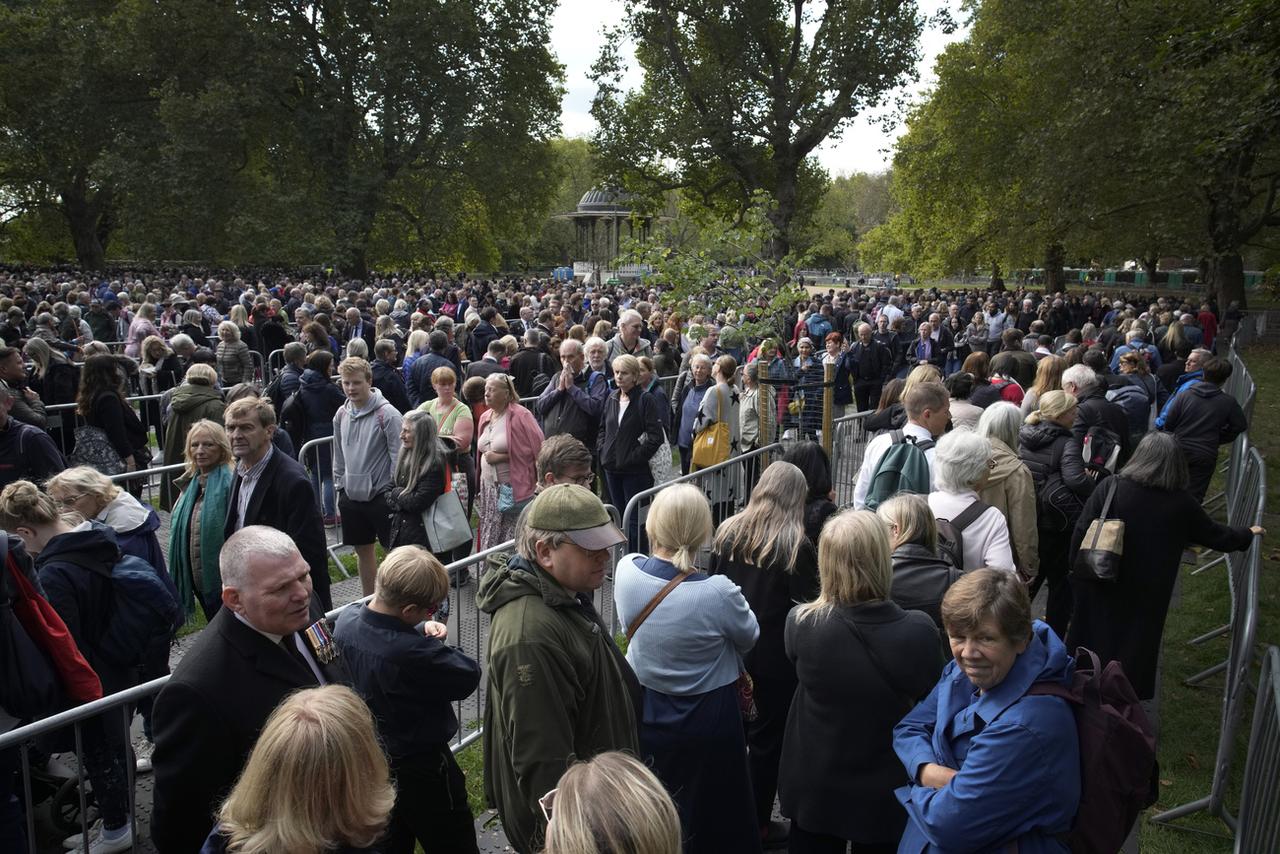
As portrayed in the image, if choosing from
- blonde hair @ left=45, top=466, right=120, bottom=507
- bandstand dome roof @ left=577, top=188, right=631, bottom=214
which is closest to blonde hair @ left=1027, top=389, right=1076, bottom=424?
blonde hair @ left=45, top=466, right=120, bottom=507

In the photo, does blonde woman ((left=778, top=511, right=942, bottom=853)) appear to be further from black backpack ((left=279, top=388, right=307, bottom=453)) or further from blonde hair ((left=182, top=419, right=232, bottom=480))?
black backpack ((left=279, top=388, right=307, bottom=453))

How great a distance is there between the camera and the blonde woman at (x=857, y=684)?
312 cm

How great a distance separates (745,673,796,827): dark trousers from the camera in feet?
13.7

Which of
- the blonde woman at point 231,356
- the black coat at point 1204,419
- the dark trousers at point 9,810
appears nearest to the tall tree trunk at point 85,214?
the blonde woman at point 231,356

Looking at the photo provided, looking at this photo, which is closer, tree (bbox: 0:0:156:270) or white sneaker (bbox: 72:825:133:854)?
white sneaker (bbox: 72:825:133:854)

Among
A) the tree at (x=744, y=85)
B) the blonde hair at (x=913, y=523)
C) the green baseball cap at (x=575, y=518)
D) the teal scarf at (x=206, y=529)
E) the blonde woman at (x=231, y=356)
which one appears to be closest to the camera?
the green baseball cap at (x=575, y=518)

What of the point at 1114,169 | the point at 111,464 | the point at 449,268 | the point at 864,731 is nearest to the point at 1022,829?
the point at 864,731

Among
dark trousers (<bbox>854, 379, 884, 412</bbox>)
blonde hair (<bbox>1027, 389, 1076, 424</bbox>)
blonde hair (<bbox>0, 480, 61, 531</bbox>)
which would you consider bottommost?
dark trousers (<bbox>854, 379, 884, 412</bbox>)

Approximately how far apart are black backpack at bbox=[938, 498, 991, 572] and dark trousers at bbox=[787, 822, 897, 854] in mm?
1471

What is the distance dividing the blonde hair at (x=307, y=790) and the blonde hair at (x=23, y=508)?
97.4 inches

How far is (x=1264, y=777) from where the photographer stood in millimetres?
3711

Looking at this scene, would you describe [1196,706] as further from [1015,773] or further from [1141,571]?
[1015,773]

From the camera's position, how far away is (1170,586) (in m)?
4.96

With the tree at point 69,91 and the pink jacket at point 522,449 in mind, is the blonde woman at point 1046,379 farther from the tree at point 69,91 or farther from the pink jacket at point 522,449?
the tree at point 69,91
